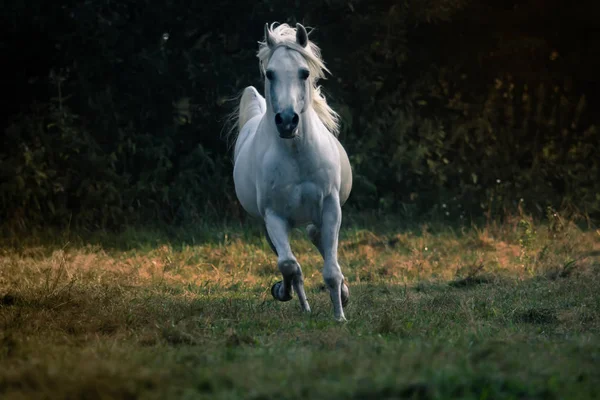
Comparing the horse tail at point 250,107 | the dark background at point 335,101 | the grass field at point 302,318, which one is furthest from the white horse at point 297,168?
the dark background at point 335,101

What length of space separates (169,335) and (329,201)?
1.74m

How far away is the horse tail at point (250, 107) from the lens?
884 cm

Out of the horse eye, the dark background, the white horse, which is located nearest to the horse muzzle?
the white horse

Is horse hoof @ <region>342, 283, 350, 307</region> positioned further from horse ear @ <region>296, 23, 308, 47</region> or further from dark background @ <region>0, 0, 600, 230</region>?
dark background @ <region>0, 0, 600, 230</region>

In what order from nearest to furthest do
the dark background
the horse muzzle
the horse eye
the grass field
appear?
1. the grass field
2. the horse muzzle
3. the horse eye
4. the dark background

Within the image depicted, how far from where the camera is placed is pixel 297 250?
10.4 meters

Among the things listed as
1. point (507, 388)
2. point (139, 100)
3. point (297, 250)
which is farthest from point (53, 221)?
point (507, 388)

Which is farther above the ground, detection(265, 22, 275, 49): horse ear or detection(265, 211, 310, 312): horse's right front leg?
detection(265, 22, 275, 49): horse ear

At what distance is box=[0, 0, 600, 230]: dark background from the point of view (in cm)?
1302

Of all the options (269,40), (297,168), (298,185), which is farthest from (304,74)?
(298,185)

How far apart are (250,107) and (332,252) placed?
294 centimetres

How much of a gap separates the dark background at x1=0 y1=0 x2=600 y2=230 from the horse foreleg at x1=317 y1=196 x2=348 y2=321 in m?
6.58

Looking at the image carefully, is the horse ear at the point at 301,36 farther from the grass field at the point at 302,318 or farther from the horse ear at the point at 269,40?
the grass field at the point at 302,318

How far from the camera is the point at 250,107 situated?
8914mm
